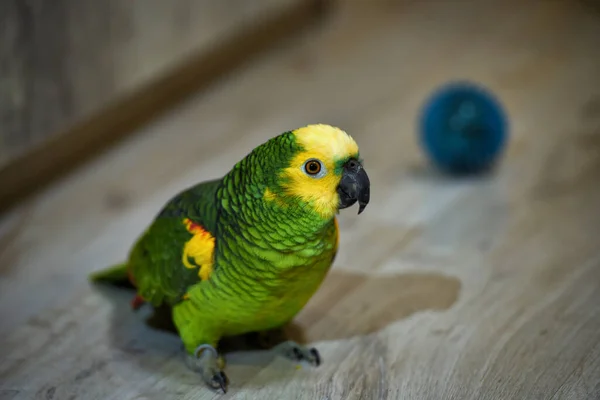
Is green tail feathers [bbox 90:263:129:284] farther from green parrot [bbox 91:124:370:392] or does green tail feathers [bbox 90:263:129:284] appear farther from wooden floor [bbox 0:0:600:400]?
green parrot [bbox 91:124:370:392]

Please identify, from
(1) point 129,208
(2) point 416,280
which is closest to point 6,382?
(1) point 129,208

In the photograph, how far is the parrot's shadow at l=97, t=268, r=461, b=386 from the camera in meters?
1.13

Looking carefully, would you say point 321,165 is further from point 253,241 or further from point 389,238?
point 389,238

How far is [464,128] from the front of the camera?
155cm

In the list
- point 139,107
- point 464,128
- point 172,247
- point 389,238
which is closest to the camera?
point 172,247

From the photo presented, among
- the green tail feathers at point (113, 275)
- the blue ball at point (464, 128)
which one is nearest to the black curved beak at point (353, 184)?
the green tail feathers at point (113, 275)

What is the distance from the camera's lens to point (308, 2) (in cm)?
231

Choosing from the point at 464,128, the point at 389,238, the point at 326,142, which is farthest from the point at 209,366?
the point at 464,128

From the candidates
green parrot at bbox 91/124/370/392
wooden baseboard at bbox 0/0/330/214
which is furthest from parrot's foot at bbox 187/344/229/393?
wooden baseboard at bbox 0/0/330/214

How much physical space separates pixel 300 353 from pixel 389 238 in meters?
0.39

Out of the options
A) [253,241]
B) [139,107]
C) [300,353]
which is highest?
[139,107]

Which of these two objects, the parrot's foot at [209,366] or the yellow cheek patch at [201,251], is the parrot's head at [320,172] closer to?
the yellow cheek patch at [201,251]

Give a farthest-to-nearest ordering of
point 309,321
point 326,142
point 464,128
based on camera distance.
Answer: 1. point 464,128
2. point 309,321
3. point 326,142

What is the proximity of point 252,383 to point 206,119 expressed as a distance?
3.10 ft
